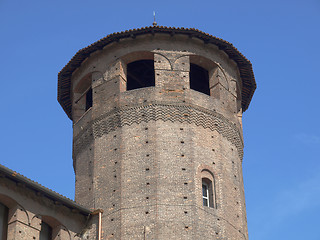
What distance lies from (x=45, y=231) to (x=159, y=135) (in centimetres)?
521

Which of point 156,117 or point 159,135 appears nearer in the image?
point 159,135

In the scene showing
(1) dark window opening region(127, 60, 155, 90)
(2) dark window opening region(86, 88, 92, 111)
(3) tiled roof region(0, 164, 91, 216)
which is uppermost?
(1) dark window opening region(127, 60, 155, 90)

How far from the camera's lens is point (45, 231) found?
25453 millimetres

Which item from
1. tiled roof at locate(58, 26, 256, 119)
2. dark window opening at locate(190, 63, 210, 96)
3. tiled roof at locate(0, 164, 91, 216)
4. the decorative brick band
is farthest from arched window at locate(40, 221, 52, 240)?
dark window opening at locate(190, 63, 210, 96)

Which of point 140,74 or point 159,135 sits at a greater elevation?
point 140,74

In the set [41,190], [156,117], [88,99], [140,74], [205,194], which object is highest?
[140,74]

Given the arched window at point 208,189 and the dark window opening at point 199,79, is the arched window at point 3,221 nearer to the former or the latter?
the arched window at point 208,189

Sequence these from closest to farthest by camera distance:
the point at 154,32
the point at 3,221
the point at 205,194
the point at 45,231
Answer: the point at 3,221
the point at 45,231
the point at 205,194
the point at 154,32

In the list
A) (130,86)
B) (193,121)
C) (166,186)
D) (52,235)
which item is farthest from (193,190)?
(130,86)

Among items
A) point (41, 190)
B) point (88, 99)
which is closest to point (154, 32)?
point (88, 99)

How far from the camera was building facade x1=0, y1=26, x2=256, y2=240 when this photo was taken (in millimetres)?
26203

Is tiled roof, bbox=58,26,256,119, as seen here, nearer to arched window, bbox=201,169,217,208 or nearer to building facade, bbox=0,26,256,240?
building facade, bbox=0,26,256,240

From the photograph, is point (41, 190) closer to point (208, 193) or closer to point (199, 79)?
point (208, 193)

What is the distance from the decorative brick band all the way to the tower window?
2097 millimetres
